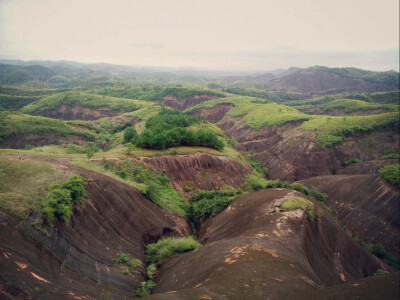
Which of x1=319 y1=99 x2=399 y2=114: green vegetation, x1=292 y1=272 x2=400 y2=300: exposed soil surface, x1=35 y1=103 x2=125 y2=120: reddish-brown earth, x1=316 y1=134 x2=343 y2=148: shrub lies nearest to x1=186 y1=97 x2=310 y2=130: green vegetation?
x1=316 y1=134 x2=343 y2=148: shrub

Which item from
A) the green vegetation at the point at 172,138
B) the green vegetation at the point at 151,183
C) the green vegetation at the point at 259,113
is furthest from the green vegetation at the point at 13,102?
the green vegetation at the point at 151,183

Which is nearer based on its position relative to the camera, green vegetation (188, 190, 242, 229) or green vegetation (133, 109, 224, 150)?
green vegetation (188, 190, 242, 229)

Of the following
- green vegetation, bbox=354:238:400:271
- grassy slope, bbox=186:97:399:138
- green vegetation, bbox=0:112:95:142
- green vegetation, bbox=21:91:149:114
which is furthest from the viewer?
green vegetation, bbox=21:91:149:114

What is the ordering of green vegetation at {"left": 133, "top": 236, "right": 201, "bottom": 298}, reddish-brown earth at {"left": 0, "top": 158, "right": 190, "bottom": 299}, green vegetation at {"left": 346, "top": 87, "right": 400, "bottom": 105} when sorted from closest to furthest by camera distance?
reddish-brown earth at {"left": 0, "top": 158, "right": 190, "bottom": 299} < green vegetation at {"left": 133, "top": 236, "right": 201, "bottom": 298} < green vegetation at {"left": 346, "top": 87, "right": 400, "bottom": 105}

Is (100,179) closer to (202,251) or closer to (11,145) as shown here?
(202,251)

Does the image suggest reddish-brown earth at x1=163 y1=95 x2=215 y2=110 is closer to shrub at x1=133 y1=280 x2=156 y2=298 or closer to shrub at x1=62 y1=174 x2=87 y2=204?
shrub at x1=62 y1=174 x2=87 y2=204

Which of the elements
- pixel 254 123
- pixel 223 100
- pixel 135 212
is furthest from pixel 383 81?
pixel 135 212

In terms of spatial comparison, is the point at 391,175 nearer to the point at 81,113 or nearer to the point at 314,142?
the point at 314,142

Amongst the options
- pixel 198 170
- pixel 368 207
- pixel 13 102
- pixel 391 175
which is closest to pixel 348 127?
pixel 391 175

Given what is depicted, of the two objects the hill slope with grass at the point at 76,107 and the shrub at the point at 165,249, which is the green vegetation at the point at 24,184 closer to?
the shrub at the point at 165,249
